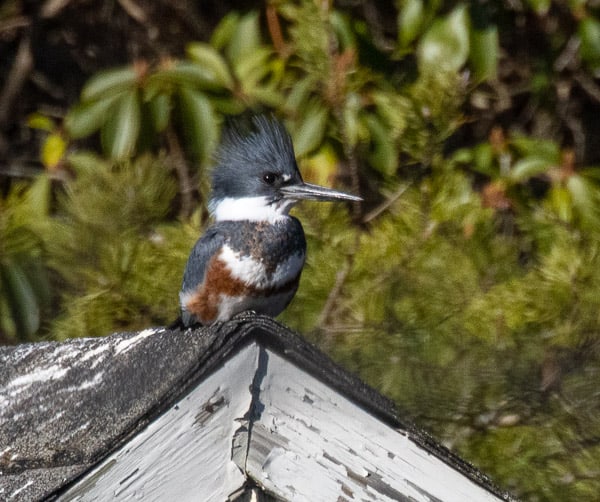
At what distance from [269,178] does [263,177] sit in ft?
0.05

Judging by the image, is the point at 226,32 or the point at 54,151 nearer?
the point at 226,32

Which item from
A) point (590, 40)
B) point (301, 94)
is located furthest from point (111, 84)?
point (590, 40)

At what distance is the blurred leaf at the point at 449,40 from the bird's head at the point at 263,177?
834 millimetres

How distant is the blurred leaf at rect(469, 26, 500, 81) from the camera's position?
10.7ft

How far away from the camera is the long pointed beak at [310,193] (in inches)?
92.9

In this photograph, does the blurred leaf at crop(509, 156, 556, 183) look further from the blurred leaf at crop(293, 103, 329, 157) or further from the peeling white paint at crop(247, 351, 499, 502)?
the peeling white paint at crop(247, 351, 499, 502)

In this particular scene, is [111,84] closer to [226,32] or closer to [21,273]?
[226,32]

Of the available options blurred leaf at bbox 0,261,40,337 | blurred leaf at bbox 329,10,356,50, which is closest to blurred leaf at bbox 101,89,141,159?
blurred leaf at bbox 0,261,40,337

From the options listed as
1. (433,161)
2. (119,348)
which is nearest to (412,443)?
(119,348)

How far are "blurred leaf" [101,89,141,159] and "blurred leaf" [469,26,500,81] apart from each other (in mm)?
1026

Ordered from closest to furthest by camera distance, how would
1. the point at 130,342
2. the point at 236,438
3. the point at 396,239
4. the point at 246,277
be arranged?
the point at 236,438 → the point at 130,342 → the point at 246,277 → the point at 396,239

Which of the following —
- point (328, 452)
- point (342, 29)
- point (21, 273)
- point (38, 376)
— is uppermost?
point (328, 452)

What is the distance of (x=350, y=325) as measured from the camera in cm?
260

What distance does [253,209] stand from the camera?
2.43 metres
